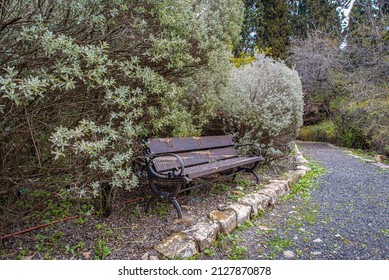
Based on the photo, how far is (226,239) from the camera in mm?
2713

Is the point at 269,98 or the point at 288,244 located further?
the point at 269,98

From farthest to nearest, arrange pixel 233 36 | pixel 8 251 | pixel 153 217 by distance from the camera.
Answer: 1. pixel 233 36
2. pixel 153 217
3. pixel 8 251

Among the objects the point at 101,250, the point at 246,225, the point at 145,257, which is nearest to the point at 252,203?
the point at 246,225

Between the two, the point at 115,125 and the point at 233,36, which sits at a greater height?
the point at 233,36

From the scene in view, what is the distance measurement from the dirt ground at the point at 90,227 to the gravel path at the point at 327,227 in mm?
694

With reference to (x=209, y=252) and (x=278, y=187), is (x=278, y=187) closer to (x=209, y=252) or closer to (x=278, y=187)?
(x=278, y=187)

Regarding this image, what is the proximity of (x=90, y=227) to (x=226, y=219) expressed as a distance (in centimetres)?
137

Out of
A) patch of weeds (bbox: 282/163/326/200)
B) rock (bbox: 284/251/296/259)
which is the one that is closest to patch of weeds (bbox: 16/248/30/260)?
rock (bbox: 284/251/296/259)

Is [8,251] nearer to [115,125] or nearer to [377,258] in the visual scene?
[115,125]

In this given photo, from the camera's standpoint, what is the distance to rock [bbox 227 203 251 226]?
3.09m

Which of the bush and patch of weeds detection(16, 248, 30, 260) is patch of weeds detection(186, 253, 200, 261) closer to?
patch of weeds detection(16, 248, 30, 260)
